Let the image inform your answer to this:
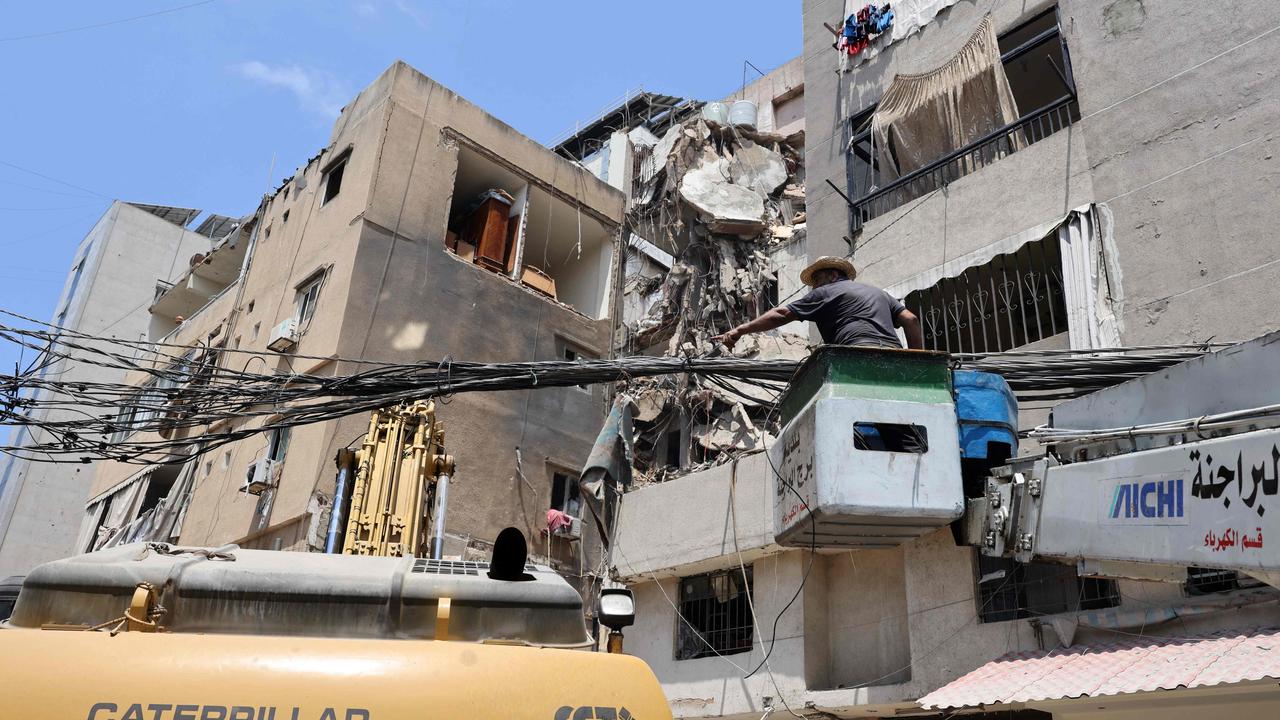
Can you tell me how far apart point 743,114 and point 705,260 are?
6.25 metres

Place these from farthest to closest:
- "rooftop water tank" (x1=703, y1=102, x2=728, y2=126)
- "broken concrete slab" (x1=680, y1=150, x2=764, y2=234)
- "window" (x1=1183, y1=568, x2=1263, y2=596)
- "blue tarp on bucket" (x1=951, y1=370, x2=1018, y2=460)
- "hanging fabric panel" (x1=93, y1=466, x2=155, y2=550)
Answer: "rooftop water tank" (x1=703, y1=102, x2=728, y2=126) < "hanging fabric panel" (x1=93, y1=466, x2=155, y2=550) < "broken concrete slab" (x1=680, y1=150, x2=764, y2=234) < "window" (x1=1183, y1=568, x2=1263, y2=596) < "blue tarp on bucket" (x1=951, y1=370, x2=1018, y2=460)

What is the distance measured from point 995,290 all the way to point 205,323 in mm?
18044

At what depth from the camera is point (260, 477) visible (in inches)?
617

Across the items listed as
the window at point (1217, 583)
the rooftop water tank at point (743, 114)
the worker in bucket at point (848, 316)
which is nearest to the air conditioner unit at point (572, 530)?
the worker in bucket at point (848, 316)

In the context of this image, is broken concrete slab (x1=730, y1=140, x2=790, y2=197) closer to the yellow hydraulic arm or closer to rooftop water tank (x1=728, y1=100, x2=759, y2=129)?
rooftop water tank (x1=728, y1=100, x2=759, y2=129)

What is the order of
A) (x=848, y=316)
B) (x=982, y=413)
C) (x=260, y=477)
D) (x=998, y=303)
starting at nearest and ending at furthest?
(x=982, y=413)
(x=848, y=316)
(x=998, y=303)
(x=260, y=477)

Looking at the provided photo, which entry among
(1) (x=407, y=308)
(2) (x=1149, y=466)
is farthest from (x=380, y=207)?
(2) (x=1149, y=466)

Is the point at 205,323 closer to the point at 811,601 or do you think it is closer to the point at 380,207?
the point at 380,207

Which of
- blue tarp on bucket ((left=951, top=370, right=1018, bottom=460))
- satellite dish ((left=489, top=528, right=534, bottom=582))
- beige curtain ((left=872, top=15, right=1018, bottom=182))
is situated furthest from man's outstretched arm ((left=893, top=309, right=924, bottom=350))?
beige curtain ((left=872, top=15, right=1018, bottom=182))

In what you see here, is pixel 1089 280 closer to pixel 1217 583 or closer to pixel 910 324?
pixel 1217 583

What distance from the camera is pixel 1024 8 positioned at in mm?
12031

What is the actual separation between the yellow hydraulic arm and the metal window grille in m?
5.99

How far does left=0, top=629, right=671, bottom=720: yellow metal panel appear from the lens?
299 cm

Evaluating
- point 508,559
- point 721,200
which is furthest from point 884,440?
point 721,200
